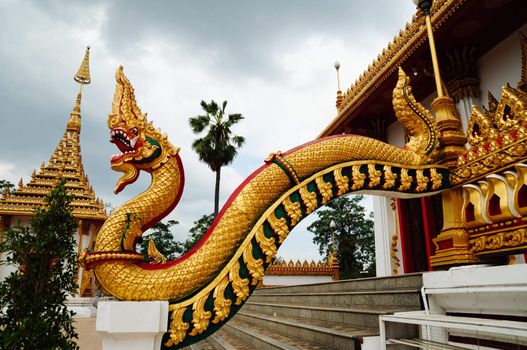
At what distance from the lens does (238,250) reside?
1792 millimetres

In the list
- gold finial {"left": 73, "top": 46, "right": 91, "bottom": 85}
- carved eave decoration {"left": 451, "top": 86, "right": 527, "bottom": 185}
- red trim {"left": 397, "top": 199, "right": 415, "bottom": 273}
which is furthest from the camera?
gold finial {"left": 73, "top": 46, "right": 91, "bottom": 85}

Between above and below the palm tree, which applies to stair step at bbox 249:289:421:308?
below

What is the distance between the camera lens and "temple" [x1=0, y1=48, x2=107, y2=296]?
57.9 feet

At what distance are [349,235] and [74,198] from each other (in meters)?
25.2

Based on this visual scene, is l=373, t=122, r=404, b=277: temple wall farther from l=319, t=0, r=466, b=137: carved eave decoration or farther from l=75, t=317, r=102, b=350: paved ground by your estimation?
l=75, t=317, r=102, b=350: paved ground

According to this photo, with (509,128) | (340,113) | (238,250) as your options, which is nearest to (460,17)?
(340,113)

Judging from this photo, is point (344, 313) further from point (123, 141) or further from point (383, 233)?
point (383, 233)

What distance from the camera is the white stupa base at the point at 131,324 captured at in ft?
4.99

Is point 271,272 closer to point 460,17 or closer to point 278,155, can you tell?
point 460,17

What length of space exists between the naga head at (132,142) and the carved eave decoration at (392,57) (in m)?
5.28

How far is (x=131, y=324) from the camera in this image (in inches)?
60.1

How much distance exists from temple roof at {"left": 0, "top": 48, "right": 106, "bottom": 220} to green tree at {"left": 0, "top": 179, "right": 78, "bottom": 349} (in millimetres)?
16128

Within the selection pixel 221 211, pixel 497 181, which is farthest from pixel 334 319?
pixel 221 211

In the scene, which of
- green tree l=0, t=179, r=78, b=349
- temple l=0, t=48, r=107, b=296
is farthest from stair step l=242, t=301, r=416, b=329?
temple l=0, t=48, r=107, b=296
